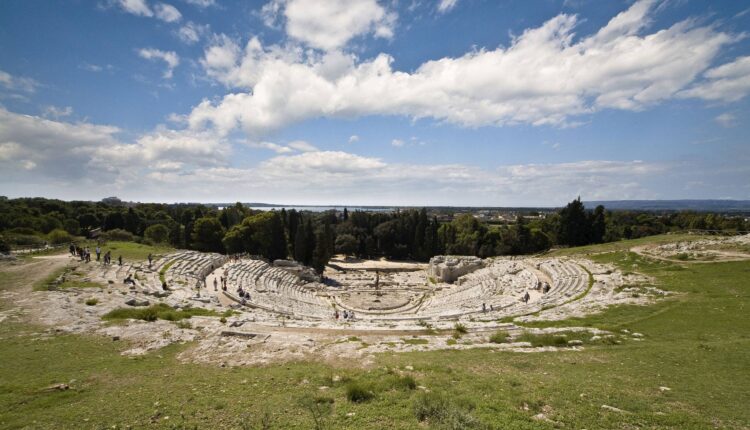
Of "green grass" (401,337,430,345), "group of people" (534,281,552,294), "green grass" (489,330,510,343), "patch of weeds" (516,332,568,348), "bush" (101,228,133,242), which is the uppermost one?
"bush" (101,228,133,242)

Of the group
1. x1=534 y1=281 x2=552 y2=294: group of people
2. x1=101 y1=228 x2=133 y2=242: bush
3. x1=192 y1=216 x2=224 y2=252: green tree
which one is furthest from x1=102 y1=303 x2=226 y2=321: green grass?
x1=101 y1=228 x2=133 y2=242: bush

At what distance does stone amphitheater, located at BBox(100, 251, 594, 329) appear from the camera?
23.8 metres

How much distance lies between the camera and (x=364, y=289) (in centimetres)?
4519

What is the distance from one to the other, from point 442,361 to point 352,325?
27.0ft

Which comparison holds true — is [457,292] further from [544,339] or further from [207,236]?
[207,236]

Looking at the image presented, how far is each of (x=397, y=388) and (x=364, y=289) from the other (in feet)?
117

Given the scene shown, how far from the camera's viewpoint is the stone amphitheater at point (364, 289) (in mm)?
23812

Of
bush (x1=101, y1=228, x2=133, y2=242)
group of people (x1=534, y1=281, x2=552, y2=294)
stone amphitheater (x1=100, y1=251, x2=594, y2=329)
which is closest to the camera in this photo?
stone amphitheater (x1=100, y1=251, x2=594, y2=329)

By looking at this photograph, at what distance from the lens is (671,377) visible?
1041 cm

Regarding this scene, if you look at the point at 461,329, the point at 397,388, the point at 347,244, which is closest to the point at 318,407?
the point at 397,388

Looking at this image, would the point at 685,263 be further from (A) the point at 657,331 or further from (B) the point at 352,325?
(B) the point at 352,325

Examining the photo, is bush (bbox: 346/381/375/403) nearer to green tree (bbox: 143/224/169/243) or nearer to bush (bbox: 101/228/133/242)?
bush (bbox: 101/228/133/242)

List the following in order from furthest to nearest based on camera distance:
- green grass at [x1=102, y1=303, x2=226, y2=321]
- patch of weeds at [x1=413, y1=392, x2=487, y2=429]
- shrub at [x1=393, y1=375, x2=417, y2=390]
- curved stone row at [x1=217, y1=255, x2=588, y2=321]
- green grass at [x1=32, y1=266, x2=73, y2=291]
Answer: curved stone row at [x1=217, y1=255, x2=588, y2=321]
green grass at [x1=32, y1=266, x2=73, y2=291]
green grass at [x1=102, y1=303, x2=226, y2=321]
shrub at [x1=393, y1=375, x2=417, y2=390]
patch of weeds at [x1=413, y1=392, x2=487, y2=429]

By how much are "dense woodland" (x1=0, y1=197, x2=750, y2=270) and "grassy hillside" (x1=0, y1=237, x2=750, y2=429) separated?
3691 centimetres
